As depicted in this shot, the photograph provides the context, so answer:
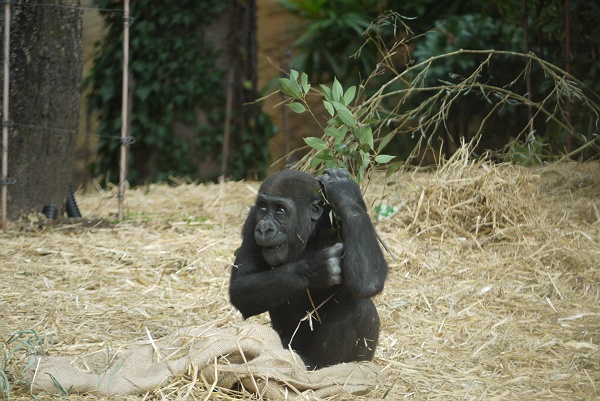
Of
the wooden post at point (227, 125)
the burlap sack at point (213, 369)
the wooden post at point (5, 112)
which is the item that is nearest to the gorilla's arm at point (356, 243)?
the burlap sack at point (213, 369)

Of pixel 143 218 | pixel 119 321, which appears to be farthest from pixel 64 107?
pixel 119 321

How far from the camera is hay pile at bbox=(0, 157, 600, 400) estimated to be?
378 centimetres

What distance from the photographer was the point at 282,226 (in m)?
3.68

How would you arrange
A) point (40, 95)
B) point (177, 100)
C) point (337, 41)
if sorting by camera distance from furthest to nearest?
point (337, 41) → point (177, 100) → point (40, 95)

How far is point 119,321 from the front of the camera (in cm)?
439

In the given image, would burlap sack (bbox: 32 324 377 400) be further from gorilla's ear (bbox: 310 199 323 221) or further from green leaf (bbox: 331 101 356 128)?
green leaf (bbox: 331 101 356 128)

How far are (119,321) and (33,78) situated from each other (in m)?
2.80

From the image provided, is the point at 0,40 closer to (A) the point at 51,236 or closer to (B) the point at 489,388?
(A) the point at 51,236

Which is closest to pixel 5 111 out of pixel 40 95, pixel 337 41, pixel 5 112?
pixel 5 112

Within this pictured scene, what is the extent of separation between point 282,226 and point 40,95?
11.5ft

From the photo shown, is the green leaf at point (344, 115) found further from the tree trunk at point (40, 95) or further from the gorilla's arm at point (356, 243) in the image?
the tree trunk at point (40, 95)

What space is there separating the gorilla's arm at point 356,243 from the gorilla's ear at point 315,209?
0.27 ft

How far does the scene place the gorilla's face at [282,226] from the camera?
142 inches

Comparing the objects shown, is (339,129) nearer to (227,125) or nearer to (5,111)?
(5,111)
